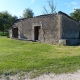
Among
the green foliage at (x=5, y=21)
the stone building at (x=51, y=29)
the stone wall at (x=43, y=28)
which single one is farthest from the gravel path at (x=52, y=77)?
the green foliage at (x=5, y=21)

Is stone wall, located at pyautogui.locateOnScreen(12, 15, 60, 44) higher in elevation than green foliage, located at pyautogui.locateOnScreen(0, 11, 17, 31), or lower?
lower

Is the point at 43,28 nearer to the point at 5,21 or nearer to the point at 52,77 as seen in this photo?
the point at 52,77

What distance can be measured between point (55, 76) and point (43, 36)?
45.1ft

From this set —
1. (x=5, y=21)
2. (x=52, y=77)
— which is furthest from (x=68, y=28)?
(x=5, y=21)

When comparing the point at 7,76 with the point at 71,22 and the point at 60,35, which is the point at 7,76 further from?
the point at 71,22

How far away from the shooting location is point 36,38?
21078 mm

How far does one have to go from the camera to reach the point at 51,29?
61.5 ft

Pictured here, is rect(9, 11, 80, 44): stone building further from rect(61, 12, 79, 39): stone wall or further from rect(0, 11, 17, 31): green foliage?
rect(0, 11, 17, 31): green foliage

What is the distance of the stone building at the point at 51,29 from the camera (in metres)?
18.0

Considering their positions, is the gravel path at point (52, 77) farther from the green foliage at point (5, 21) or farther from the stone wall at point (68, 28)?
the green foliage at point (5, 21)

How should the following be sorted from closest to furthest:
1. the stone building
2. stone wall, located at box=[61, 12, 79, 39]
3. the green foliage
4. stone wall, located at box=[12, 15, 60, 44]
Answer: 1. the stone building
2. stone wall, located at box=[61, 12, 79, 39]
3. stone wall, located at box=[12, 15, 60, 44]
4. the green foliage

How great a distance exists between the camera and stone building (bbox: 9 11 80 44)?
18000 mm

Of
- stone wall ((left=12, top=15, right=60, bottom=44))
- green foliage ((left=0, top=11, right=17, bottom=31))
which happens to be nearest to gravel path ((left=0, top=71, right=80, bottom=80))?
stone wall ((left=12, top=15, right=60, bottom=44))

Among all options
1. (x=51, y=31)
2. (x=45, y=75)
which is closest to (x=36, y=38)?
(x=51, y=31)
